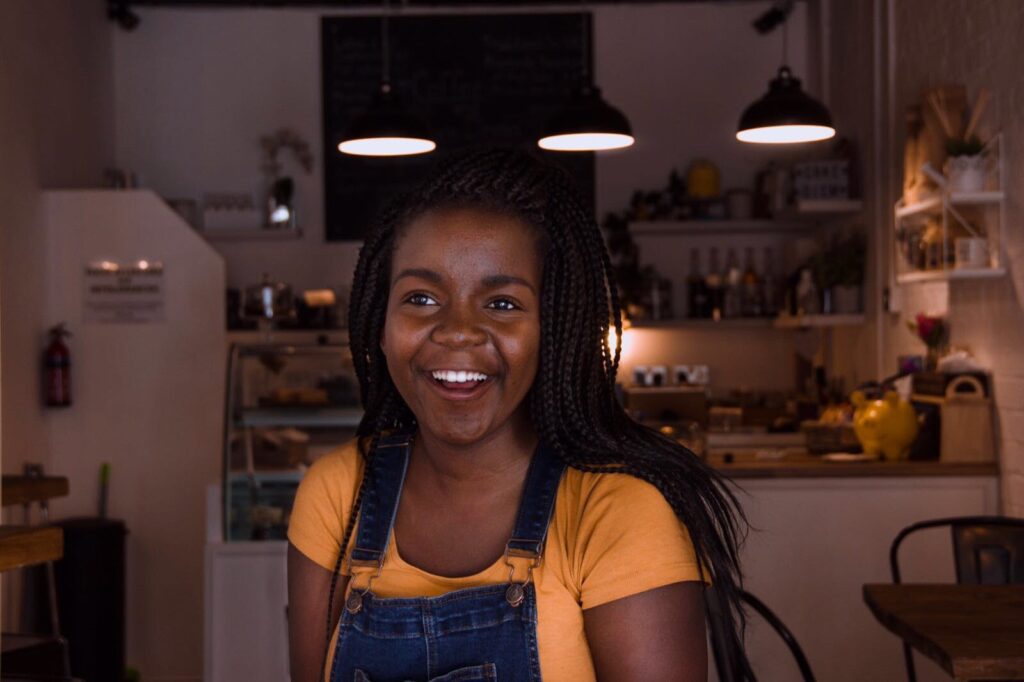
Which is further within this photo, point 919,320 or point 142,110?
point 142,110

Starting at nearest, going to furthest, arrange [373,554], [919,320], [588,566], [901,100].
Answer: [588,566] < [373,554] < [919,320] < [901,100]

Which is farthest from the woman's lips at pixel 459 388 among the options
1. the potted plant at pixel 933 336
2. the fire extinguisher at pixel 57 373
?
the fire extinguisher at pixel 57 373

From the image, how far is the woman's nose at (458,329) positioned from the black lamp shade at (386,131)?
3.23m

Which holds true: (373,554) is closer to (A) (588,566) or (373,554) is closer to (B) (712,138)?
(A) (588,566)

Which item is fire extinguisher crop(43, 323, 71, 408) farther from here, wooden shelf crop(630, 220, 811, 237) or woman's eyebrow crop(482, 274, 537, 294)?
woman's eyebrow crop(482, 274, 537, 294)

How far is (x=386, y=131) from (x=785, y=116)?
1455mm

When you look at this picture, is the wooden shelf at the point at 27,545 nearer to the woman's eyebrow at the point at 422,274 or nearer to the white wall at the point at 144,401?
the woman's eyebrow at the point at 422,274

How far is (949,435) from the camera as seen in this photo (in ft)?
14.1

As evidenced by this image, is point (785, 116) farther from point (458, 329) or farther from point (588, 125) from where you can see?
point (458, 329)

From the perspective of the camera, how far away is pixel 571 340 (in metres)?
1.67

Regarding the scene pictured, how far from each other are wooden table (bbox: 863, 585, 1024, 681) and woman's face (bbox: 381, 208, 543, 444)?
1.04m

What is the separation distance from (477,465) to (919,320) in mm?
3483

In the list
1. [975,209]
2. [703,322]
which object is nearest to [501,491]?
[975,209]

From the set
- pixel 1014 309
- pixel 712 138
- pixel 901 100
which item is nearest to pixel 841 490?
pixel 1014 309
